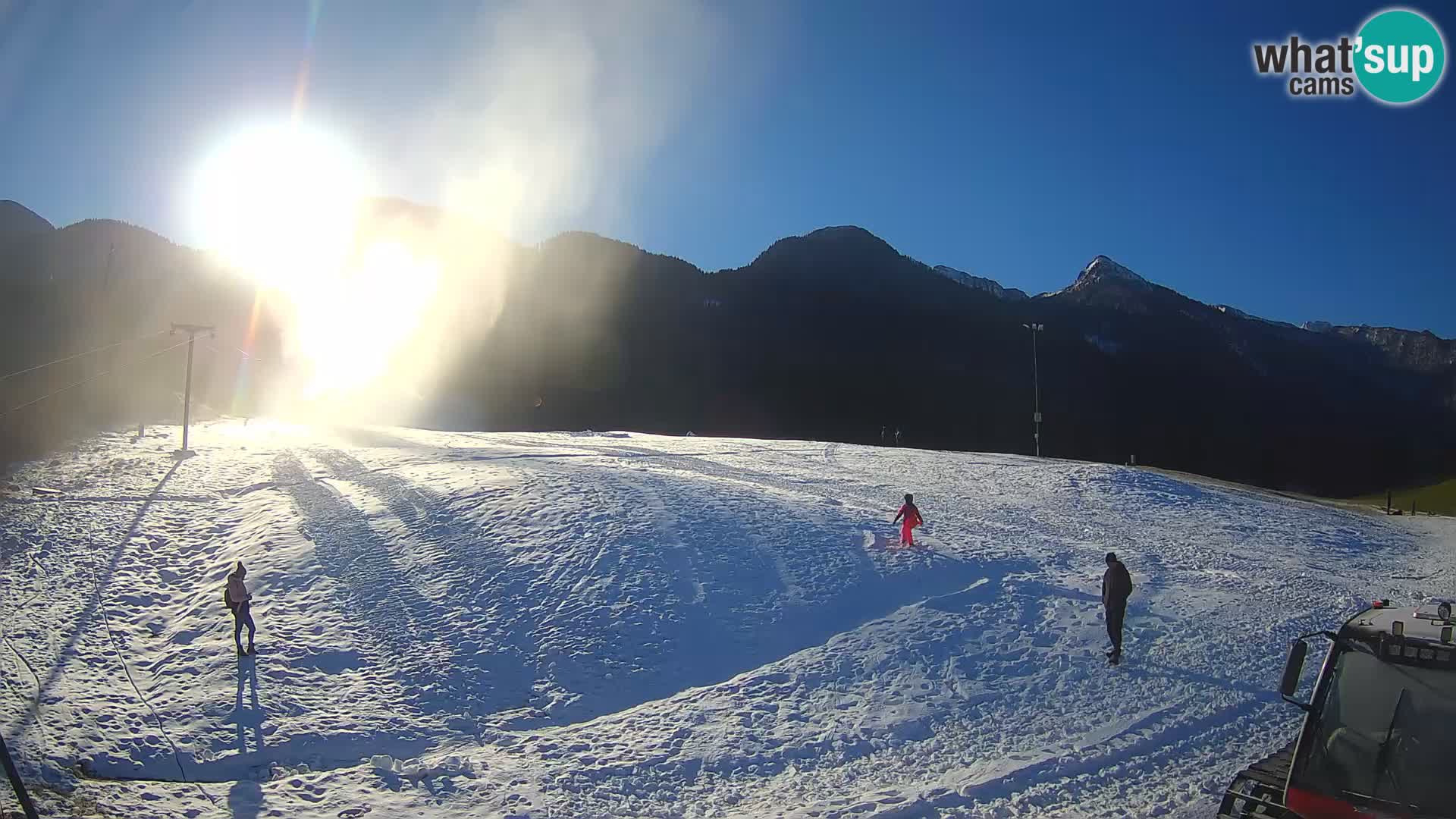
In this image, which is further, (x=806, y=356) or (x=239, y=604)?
(x=806, y=356)

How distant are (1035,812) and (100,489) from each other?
2926 centimetres

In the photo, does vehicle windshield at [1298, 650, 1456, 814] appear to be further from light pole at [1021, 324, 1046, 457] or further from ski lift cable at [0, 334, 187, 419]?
ski lift cable at [0, 334, 187, 419]

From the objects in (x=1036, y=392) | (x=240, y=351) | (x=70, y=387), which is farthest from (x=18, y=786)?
(x=240, y=351)

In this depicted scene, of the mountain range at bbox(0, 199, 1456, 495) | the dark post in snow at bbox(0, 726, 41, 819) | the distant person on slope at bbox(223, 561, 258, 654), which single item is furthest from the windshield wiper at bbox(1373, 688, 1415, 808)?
the mountain range at bbox(0, 199, 1456, 495)

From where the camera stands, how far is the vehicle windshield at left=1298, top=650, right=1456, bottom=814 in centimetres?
550

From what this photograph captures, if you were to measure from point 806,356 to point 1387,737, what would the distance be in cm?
12489

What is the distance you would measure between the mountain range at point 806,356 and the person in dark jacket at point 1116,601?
8258 cm

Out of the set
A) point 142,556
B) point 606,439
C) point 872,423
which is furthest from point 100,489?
point 872,423

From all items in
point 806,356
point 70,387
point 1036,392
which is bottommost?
point 70,387

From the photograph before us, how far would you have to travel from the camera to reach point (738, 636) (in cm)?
1406

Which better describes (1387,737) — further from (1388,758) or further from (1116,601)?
(1116,601)

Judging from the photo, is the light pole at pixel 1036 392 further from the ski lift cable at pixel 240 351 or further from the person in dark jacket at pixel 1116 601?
the ski lift cable at pixel 240 351

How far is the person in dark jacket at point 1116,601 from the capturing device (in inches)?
494

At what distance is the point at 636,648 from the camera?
535 inches
